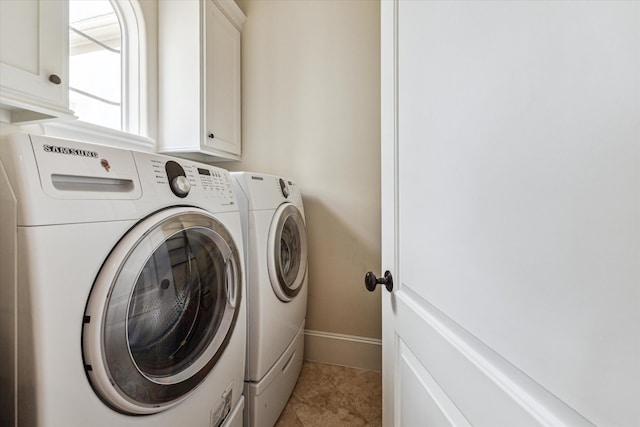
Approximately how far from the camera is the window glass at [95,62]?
50.9 inches

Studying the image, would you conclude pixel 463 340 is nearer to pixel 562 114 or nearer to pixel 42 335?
pixel 562 114

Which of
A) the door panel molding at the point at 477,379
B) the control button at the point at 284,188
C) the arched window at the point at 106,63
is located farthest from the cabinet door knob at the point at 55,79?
the door panel molding at the point at 477,379

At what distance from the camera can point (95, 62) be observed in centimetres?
140

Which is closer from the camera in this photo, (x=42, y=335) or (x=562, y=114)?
(x=562, y=114)

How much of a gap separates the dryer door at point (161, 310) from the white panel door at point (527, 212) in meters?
0.60

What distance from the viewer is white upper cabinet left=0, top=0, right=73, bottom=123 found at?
78cm

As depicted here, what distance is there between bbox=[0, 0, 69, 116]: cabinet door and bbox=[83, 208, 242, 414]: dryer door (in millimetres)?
706

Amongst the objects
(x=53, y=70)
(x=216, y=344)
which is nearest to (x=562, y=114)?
(x=216, y=344)

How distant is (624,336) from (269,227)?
1.04m

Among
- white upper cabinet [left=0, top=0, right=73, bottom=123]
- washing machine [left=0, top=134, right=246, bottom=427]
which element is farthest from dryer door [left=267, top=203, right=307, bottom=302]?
Answer: white upper cabinet [left=0, top=0, right=73, bottom=123]

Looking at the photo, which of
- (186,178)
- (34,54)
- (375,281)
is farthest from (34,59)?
(375,281)

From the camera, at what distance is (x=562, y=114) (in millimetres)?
270

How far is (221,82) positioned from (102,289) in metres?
1.54

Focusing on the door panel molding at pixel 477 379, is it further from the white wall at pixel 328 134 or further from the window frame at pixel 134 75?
the window frame at pixel 134 75
